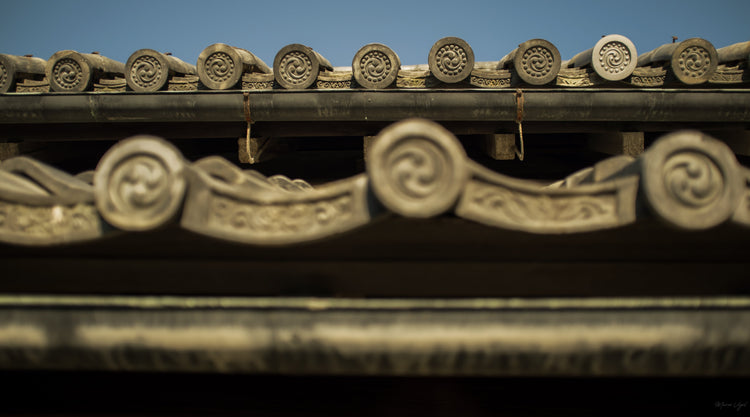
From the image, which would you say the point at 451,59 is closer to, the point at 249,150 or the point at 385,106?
the point at 385,106

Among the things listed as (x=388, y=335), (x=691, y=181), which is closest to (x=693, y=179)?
(x=691, y=181)

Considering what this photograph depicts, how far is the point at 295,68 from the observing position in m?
2.87

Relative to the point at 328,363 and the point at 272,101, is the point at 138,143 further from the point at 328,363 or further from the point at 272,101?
the point at 272,101

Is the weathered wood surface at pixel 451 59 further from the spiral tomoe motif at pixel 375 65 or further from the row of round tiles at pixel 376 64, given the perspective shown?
the spiral tomoe motif at pixel 375 65

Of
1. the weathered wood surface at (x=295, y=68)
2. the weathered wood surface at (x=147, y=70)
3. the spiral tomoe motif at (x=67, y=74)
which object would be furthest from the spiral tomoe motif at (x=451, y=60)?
the spiral tomoe motif at (x=67, y=74)

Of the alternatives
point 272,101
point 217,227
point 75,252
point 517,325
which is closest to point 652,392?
point 517,325

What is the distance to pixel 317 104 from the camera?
288 cm

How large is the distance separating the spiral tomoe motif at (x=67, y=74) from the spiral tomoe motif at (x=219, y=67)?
0.90 m

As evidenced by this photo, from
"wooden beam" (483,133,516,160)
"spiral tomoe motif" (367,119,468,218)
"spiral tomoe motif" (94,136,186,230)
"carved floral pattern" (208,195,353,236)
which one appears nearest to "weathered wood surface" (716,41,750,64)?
"wooden beam" (483,133,516,160)

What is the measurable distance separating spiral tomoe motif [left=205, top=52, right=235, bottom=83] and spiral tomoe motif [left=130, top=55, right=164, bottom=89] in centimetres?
33

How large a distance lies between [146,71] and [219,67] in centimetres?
49

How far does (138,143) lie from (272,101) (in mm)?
1881

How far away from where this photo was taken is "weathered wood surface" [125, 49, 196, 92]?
288 centimetres

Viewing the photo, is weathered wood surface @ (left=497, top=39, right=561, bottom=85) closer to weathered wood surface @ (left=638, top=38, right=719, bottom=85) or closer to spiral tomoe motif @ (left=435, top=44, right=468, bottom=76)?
spiral tomoe motif @ (left=435, top=44, right=468, bottom=76)
